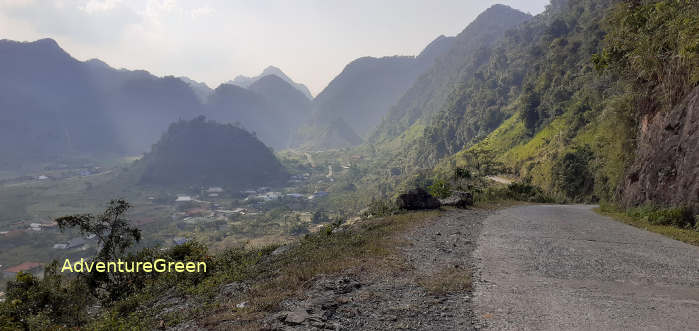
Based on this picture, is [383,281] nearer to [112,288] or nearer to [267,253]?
[267,253]

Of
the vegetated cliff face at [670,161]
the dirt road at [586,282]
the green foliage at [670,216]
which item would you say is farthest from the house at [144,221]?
the green foliage at [670,216]

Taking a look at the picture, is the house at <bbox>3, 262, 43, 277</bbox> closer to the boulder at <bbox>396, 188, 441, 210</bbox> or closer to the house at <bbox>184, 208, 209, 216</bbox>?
the house at <bbox>184, 208, 209, 216</bbox>

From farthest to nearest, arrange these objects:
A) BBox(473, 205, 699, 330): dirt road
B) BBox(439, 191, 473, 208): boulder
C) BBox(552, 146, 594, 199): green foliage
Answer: BBox(552, 146, 594, 199): green foliage < BBox(439, 191, 473, 208): boulder < BBox(473, 205, 699, 330): dirt road

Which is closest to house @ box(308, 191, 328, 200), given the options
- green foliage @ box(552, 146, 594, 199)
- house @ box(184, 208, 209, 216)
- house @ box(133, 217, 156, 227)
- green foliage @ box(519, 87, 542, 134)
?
house @ box(184, 208, 209, 216)

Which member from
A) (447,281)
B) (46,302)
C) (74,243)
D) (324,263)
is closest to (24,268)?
(74,243)

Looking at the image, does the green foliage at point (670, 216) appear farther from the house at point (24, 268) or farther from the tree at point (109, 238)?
the house at point (24, 268)

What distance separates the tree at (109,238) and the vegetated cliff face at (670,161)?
85.1 ft

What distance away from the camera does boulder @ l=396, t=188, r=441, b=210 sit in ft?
69.9

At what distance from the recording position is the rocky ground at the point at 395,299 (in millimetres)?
6277

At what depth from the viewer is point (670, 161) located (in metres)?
15.7

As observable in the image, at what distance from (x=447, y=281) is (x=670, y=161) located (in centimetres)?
1552

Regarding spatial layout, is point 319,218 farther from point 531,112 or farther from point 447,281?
point 447,281

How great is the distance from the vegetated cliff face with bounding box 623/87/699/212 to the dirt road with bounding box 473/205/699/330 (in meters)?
3.06

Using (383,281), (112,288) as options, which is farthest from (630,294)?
(112,288)
